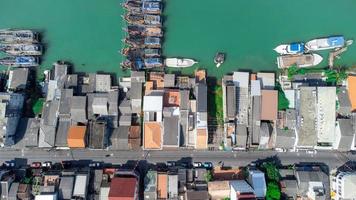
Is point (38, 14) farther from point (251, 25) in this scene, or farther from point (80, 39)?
point (251, 25)

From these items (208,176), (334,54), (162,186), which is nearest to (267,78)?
(334,54)

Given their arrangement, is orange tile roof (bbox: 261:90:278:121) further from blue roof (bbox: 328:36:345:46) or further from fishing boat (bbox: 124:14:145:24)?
fishing boat (bbox: 124:14:145:24)

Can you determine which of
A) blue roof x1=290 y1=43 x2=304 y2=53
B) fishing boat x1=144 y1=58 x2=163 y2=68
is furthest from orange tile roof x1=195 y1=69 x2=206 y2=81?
blue roof x1=290 y1=43 x2=304 y2=53

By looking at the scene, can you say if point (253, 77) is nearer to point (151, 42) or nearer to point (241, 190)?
point (151, 42)

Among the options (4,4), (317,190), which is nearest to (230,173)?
(317,190)

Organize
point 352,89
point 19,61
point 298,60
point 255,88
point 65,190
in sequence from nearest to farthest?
point 65,190 → point 255,88 → point 352,89 → point 19,61 → point 298,60

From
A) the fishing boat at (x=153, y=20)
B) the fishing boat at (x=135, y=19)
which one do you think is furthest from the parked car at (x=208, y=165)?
the fishing boat at (x=135, y=19)

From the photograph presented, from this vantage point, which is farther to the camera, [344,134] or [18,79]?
[18,79]
